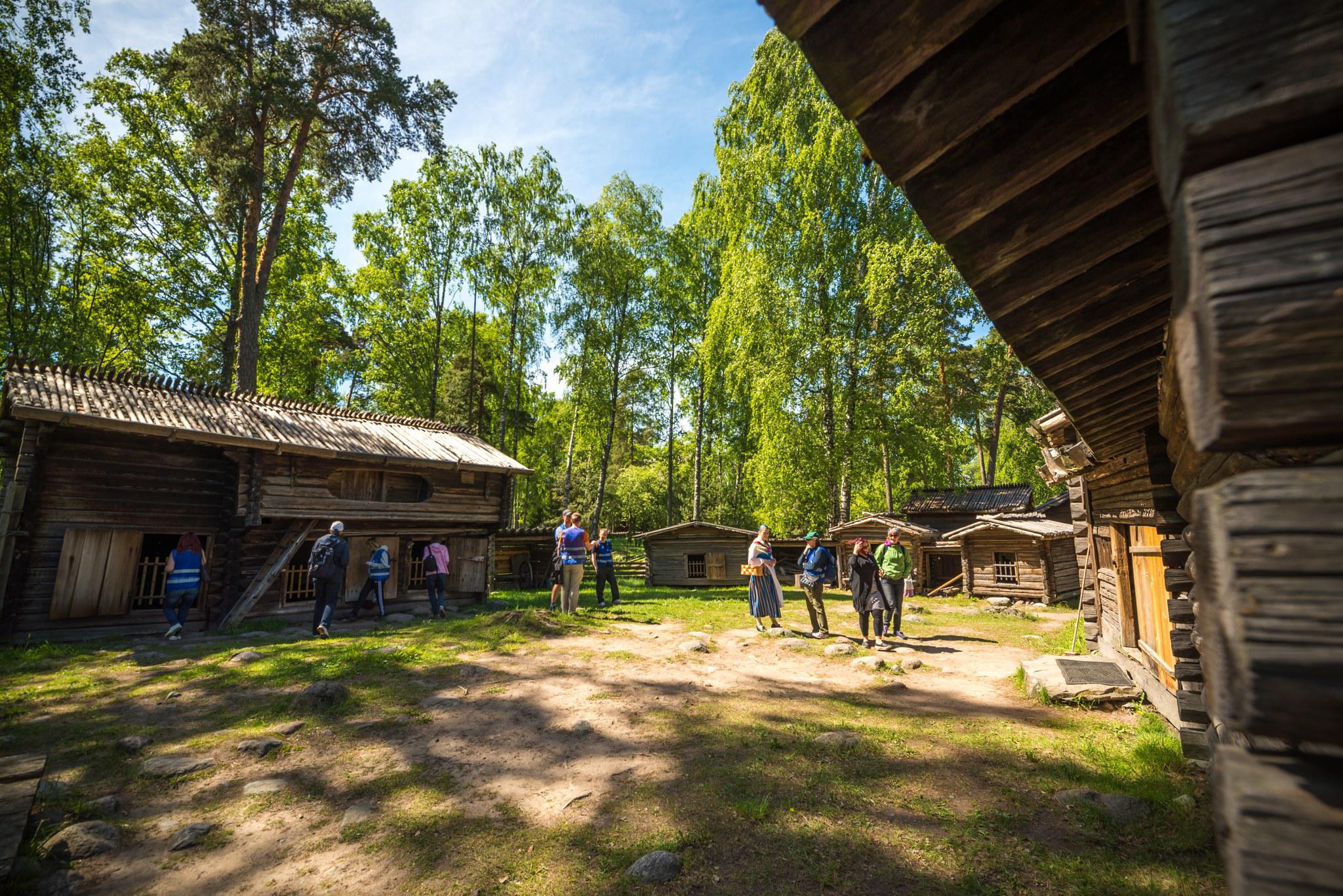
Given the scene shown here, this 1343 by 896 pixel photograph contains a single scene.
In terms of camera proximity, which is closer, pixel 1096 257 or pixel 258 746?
pixel 1096 257

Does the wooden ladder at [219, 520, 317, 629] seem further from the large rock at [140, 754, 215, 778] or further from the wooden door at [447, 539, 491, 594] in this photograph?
the large rock at [140, 754, 215, 778]

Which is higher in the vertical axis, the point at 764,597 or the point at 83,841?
the point at 764,597

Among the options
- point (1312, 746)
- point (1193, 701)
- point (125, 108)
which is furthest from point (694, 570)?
point (125, 108)

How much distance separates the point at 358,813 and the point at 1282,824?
492 centimetres

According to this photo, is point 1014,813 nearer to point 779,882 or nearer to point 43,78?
point 779,882

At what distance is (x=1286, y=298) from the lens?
35.8 inches

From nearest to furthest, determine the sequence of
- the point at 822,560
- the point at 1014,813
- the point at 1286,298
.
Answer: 1. the point at 1286,298
2. the point at 1014,813
3. the point at 822,560

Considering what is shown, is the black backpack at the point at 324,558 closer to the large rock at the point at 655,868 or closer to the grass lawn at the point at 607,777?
the grass lawn at the point at 607,777

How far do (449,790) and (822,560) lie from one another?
7.67 m

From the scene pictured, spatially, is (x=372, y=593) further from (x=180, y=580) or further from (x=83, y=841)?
(x=83, y=841)

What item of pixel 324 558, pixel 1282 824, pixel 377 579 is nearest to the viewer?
pixel 1282 824

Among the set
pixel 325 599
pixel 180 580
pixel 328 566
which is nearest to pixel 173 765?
pixel 328 566

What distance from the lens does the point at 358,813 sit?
3941 millimetres

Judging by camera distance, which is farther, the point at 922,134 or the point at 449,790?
the point at 449,790
